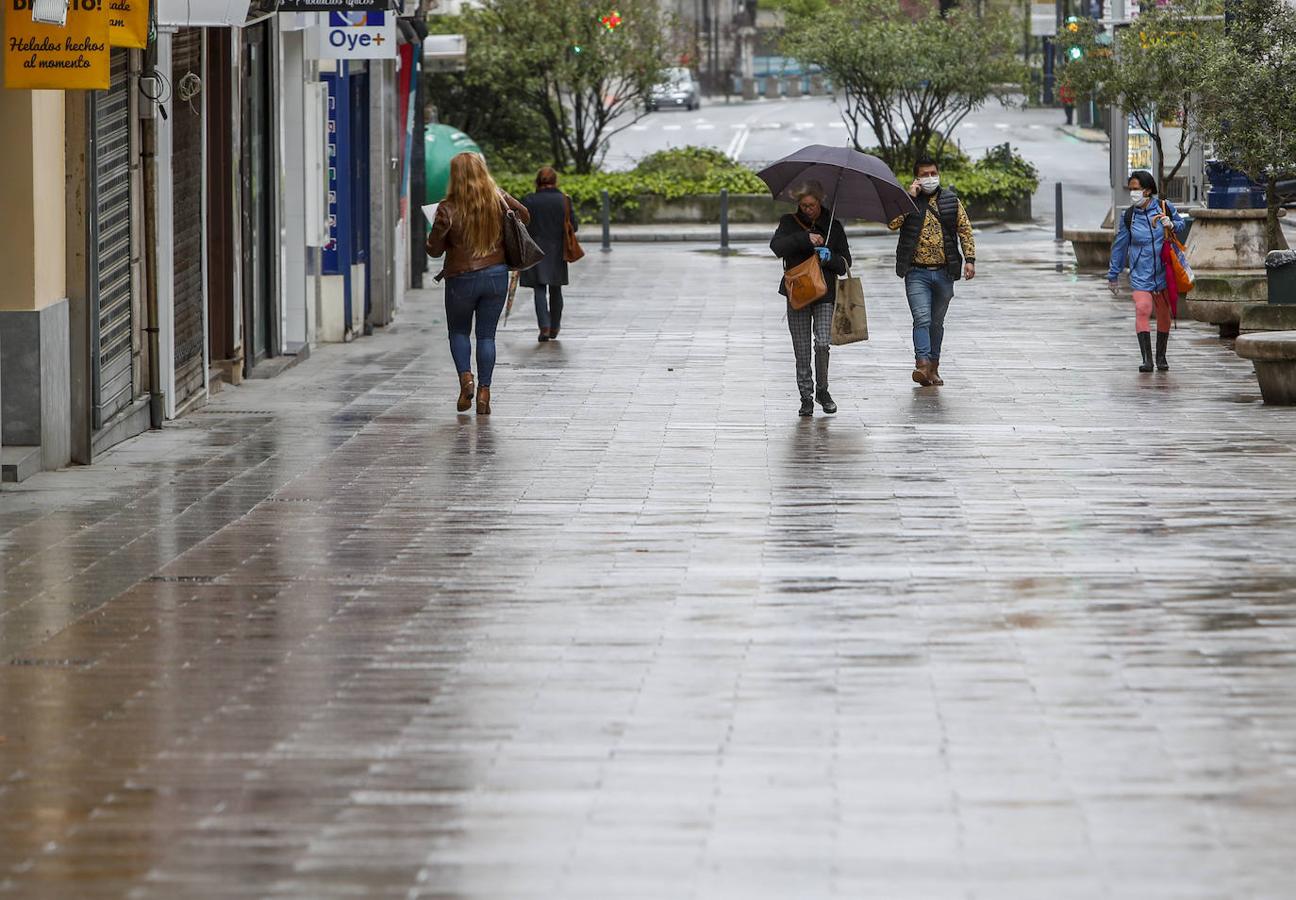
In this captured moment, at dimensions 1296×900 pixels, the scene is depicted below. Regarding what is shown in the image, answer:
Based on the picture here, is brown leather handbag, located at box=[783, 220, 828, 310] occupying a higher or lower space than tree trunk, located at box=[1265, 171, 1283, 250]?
lower

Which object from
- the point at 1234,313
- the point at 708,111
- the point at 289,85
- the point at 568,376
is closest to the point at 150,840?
the point at 568,376

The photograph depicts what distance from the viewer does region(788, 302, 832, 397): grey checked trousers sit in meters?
14.5

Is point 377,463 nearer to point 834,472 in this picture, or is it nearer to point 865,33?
point 834,472

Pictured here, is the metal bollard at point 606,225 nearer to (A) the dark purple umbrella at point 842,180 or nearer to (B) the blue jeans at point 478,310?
(A) the dark purple umbrella at point 842,180

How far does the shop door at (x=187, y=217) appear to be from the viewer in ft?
49.1

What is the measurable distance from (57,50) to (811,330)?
209 inches

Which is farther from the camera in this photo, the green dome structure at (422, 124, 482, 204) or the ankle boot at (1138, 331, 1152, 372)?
the green dome structure at (422, 124, 482, 204)

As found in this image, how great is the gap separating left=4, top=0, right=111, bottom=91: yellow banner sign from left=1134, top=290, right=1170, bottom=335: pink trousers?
8303mm

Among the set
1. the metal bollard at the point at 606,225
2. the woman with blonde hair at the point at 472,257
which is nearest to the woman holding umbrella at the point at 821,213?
the woman with blonde hair at the point at 472,257

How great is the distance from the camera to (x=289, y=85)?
62.5ft

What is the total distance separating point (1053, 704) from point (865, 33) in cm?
3444

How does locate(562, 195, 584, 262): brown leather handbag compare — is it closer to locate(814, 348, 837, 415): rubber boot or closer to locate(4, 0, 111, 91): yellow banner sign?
locate(814, 348, 837, 415): rubber boot

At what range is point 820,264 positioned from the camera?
1454 centimetres

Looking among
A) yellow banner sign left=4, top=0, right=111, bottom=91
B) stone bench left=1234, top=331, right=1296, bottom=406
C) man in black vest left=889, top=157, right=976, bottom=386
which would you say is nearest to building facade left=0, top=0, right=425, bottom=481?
yellow banner sign left=4, top=0, right=111, bottom=91
